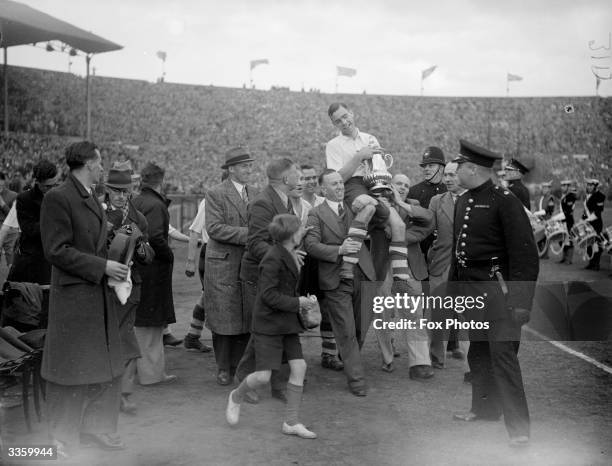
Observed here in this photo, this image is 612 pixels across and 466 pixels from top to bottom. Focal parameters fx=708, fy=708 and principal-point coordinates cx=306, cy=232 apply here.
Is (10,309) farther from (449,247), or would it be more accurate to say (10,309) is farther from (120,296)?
(449,247)

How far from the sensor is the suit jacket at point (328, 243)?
6.05 meters

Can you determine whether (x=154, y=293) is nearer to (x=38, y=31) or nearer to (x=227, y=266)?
(x=227, y=266)

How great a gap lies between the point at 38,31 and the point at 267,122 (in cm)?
2111

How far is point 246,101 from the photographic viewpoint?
51.1 metres

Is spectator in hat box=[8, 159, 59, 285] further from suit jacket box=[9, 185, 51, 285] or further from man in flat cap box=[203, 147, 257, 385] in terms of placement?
man in flat cap box=[203, 147, 257, 385]

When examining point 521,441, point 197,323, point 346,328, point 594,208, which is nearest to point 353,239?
point 346,328

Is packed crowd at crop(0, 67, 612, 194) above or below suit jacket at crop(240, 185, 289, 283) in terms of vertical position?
above

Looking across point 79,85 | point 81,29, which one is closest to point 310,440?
point 81,29

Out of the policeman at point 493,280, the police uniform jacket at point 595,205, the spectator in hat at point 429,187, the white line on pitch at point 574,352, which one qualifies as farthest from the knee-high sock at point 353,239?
the police uniform jacket at point 595,205

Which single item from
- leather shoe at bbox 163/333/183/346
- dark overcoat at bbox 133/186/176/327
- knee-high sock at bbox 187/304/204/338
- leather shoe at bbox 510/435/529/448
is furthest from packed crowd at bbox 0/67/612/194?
leather shoe at bbox 510/435/529/448

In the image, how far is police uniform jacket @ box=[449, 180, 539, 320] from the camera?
4719mm

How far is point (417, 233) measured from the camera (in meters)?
6.59

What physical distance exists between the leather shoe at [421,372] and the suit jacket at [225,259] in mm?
1574

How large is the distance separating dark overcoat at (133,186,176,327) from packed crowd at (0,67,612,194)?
31730 mm
